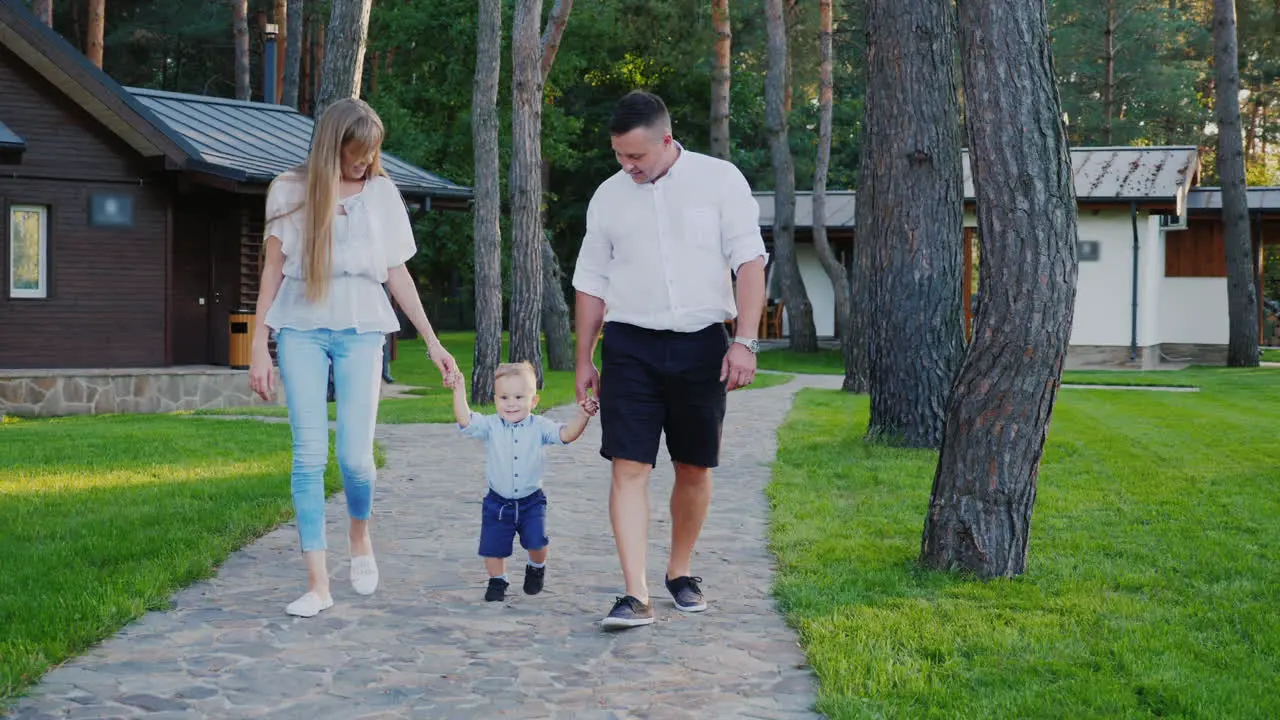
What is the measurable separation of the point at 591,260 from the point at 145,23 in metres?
40.4

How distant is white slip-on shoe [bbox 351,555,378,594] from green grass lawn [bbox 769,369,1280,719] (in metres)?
1.65

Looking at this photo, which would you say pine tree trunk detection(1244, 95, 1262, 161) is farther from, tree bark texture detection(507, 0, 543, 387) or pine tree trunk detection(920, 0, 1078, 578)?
pine tree trunk detection(920, 0, 1078, 578)

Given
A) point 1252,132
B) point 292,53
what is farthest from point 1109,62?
point 292,53

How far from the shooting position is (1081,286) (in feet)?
87.6

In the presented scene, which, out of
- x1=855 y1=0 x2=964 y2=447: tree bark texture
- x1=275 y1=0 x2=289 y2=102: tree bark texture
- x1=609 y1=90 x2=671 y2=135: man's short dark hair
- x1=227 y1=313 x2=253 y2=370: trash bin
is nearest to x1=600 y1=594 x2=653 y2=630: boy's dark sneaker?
x1=609 y1=90 x2=671 y2=135: man's short dark hair

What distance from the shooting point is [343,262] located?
18.0 ft

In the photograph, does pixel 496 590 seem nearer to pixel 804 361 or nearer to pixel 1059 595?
pixel 1059 595

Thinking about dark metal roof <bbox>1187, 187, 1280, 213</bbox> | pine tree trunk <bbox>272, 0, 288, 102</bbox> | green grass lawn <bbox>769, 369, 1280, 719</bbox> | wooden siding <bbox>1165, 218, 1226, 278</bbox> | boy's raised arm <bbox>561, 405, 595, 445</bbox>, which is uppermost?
pine tree trunk <bbox>272, 0, 288, 102</bbox>

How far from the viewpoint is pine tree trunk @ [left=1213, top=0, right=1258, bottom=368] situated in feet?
82.5

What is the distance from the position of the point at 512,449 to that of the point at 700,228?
1172 mm

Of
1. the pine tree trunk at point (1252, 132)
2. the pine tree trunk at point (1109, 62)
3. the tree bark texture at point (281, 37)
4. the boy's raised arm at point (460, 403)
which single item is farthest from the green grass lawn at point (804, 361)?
the pine tree trunk at point (1252, 132)

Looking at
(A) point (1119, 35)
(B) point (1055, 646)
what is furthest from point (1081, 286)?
(B) point (1055, 646)

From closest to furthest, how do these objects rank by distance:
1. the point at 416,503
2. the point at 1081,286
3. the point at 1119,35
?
the point at 416,503 → the point at 1081,286 → the point at 1119,35

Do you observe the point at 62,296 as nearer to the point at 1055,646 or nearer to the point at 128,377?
the point at 128,377
